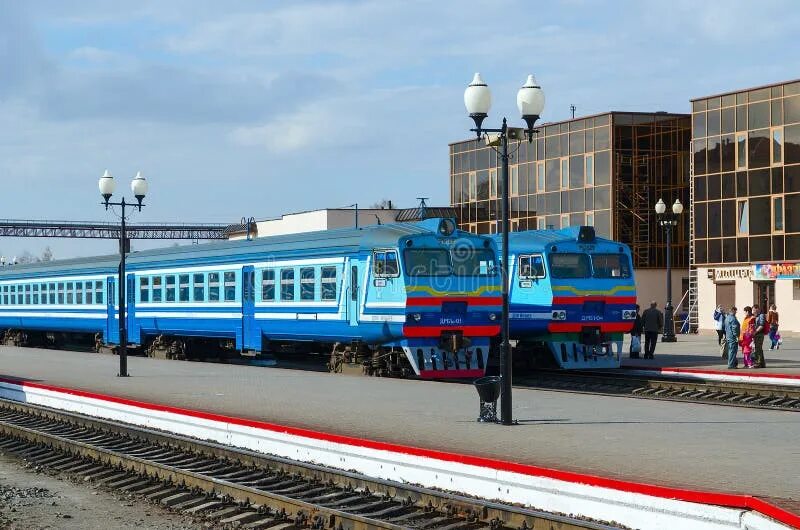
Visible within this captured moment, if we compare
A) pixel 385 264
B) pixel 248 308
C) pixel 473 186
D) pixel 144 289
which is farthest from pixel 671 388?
pixel 473 186

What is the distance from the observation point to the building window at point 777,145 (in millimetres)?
49625

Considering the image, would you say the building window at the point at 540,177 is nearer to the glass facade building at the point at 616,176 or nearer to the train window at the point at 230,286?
the glass facade building at the point at 616,176

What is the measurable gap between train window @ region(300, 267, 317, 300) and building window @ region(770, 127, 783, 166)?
98.2 feet

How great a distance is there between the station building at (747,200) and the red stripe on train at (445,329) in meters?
28.3

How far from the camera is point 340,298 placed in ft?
82.2

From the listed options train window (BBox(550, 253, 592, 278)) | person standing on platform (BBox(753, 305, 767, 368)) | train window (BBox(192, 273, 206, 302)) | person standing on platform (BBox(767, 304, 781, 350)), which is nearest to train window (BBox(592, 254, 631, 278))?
train window (BBox(550, 253, 592, 278))

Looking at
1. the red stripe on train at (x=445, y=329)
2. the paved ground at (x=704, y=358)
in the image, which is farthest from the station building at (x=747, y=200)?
the red stripe on train at (x=445, y=329)

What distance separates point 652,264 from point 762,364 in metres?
35.7

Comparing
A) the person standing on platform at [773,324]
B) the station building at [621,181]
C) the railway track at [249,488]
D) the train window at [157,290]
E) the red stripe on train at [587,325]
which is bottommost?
the railway track at [249,488]

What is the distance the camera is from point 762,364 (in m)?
27.5

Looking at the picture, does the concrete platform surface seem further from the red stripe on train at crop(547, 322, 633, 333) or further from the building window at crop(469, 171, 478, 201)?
the building window at crop(469, 171, 478, 201)

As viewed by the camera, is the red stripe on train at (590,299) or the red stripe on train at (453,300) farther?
the red stripe on train at (590,299)

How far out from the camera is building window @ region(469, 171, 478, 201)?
70.1 m

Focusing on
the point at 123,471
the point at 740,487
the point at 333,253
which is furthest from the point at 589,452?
the point at 333,253
